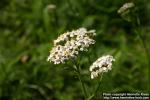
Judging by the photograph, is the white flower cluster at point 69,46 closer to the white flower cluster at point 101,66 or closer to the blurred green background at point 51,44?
the white flower cluster at point 101,66

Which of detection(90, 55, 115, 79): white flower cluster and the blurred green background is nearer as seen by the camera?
detection(90, 55, 115, 79): white flower cluster

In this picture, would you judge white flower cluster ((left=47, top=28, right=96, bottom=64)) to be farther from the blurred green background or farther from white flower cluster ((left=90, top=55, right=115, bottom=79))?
the blurred green background

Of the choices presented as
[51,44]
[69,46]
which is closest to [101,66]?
[69,46]

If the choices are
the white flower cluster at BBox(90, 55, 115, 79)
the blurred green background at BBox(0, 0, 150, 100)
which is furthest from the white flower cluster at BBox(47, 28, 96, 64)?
the blurred green background at BBox(0, 0, 150, 100)

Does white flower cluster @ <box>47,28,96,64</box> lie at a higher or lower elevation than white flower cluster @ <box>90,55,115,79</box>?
higher

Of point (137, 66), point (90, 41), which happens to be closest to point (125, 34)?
point (137, 66)

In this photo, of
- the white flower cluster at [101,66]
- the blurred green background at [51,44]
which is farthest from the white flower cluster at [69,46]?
the blurred green background at [51,44]
